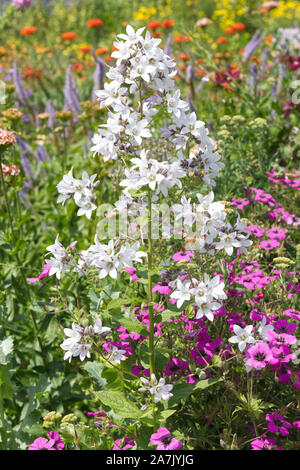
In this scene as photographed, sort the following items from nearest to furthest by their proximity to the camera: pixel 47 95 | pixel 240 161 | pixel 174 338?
pixel 174 338
pixel 240 161
pixel 47 95

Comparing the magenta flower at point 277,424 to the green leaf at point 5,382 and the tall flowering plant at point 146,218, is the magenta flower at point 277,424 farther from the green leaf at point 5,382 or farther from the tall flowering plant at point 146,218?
the green leaf at point 5,382

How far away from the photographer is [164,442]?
164 cm

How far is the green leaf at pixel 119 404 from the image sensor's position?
1.67 m

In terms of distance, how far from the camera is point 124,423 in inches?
78.2

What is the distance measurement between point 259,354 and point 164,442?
1.40 feet

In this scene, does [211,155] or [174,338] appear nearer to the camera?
[211,155]

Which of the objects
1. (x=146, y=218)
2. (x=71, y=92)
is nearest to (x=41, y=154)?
(x=71, y=92)

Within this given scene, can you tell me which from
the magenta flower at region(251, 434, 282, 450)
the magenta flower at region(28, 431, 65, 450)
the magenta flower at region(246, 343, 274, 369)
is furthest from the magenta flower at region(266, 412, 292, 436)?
the magenta flower at region(28, 431, 65, 450)

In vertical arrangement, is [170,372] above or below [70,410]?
above

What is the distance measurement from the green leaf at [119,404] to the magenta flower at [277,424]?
0.46 metres

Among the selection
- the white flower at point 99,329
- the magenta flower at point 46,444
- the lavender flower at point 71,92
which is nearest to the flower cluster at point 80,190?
the white flower at point 99,329

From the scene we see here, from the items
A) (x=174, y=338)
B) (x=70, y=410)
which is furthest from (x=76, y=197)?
(x=70, y=410)

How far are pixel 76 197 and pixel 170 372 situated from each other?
81 centimetres
